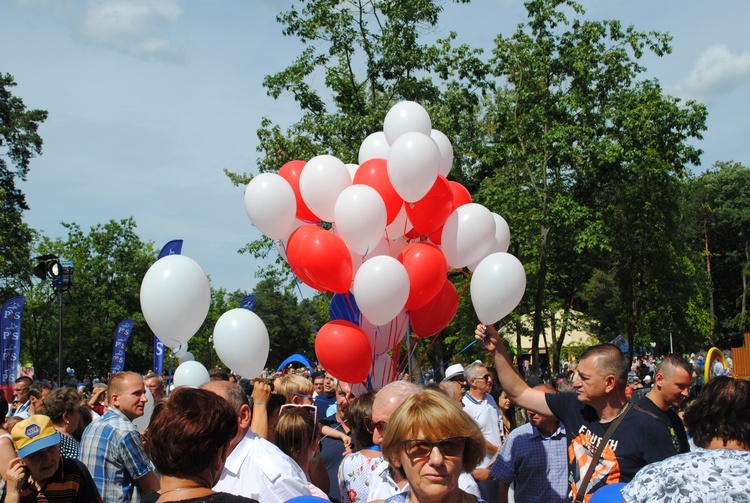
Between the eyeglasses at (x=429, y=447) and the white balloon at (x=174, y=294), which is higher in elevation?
the white balloon at (x=174, y=294)

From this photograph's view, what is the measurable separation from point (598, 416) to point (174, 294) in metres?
3.39

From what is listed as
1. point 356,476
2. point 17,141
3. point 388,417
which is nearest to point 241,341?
point 356,476

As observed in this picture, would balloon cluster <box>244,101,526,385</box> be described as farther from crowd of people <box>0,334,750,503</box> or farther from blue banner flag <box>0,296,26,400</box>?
blue banner flag <box>0,296,26,400</box>

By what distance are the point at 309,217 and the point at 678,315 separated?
19411mm

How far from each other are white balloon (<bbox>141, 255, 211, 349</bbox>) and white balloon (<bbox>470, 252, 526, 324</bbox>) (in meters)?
2.23

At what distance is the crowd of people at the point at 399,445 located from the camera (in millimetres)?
2537

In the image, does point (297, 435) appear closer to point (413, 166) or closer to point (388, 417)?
point (388, 417)

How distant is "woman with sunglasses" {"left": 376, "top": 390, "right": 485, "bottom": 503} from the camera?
262cm


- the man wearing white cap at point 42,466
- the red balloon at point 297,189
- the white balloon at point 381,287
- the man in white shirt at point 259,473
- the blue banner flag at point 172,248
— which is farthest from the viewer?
the blue banner flag at point 172,248

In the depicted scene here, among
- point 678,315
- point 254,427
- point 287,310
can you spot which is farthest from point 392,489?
point 287,310

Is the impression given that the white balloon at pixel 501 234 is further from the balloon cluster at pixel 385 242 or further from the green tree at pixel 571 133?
the green tree at pixel 571 133

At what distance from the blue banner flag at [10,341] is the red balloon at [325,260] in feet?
36.7

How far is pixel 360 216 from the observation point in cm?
668

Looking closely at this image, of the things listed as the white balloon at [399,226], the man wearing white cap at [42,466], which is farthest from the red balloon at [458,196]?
the man wearing white cap at [42,466]
